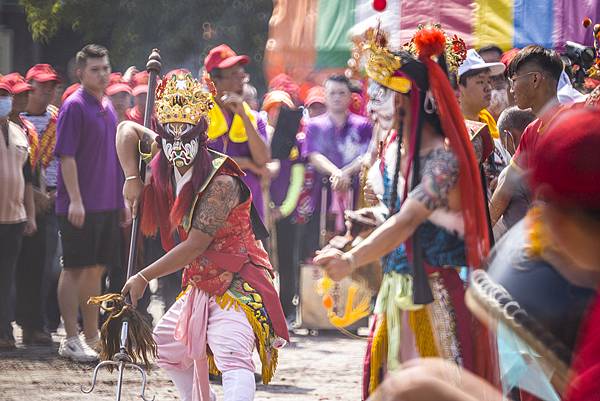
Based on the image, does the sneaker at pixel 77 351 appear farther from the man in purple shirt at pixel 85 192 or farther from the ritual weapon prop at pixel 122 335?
the ritual weapon prop at pixel 122 335

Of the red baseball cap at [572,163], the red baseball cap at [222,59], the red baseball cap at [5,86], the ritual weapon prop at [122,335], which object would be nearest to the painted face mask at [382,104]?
the ritual weapon prop at [122,335]

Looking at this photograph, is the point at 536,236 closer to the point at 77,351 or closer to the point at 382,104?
the point at 382,104

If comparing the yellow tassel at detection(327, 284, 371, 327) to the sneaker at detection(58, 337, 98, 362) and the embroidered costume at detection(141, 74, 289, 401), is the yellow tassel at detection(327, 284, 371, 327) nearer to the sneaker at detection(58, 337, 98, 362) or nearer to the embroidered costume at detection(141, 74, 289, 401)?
the embroidered costume at detection(141, 74, 289, 401)

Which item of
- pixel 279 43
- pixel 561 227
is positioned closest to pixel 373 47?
pixel 561 227

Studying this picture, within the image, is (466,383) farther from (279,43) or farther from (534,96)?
(279,43)

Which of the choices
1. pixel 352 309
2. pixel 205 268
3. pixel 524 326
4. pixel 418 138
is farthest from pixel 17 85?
pixel 524 326

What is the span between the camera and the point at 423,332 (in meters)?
5.07

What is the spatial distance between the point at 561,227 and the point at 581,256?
0.24 feet

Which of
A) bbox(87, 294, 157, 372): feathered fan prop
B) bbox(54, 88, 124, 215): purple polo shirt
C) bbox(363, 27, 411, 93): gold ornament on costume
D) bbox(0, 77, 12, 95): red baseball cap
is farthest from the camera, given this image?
bbox(0, 77, 12, 95): red baseball cap

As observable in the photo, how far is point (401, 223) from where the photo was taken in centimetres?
486

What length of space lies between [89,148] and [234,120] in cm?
123

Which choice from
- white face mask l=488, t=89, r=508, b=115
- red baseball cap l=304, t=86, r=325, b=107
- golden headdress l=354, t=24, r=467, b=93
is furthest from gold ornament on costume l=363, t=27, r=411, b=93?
red baseball cap l=304, t=86, r=325, b=107

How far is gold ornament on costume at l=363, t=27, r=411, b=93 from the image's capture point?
5.15 metres

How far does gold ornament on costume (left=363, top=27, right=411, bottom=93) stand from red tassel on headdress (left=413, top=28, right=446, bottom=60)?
0.12 meters
